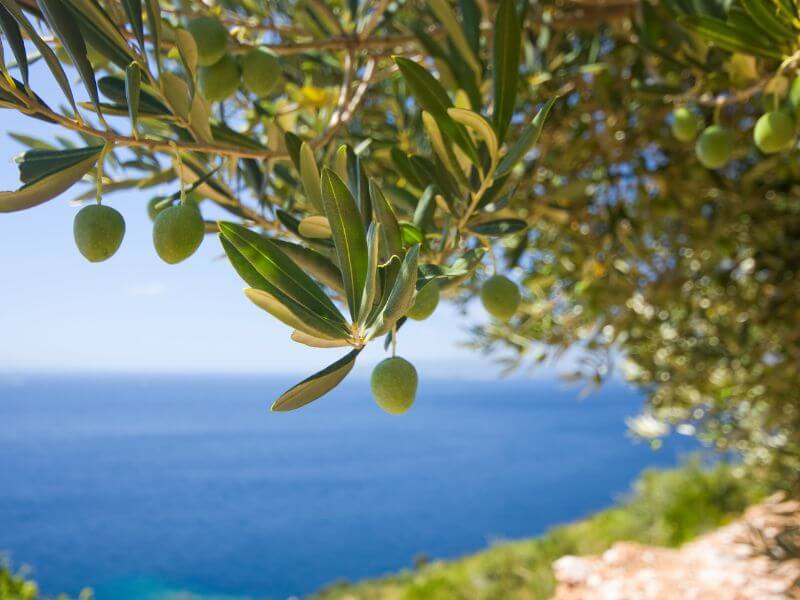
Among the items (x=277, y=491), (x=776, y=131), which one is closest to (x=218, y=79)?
(x=776, y=131)

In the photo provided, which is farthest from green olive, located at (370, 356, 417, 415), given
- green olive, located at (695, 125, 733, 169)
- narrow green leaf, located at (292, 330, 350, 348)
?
green olive, located at (695, 125, 733, 169)

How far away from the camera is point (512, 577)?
816 centimetres

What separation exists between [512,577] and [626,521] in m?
1.67

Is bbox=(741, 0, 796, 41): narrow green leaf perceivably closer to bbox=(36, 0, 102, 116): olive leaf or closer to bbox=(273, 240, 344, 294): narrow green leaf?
bbox=(273, 240, 344, 294): narrow green leaf

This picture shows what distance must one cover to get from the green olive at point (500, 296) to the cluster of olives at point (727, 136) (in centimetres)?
41

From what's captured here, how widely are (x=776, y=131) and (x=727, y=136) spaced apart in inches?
9.0

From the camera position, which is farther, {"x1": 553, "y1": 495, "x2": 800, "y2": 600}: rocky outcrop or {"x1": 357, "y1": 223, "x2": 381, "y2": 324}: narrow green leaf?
{"x1": 553, "y1": 495, "x2": 800, "y2": 600}: rocky outcrop

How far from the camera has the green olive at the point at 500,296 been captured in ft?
2.64

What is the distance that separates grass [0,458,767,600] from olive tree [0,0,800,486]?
5639mm

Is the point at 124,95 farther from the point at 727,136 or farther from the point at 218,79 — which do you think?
the point at 727,136

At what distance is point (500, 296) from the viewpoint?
2.64ft

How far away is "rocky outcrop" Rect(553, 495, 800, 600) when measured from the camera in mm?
3938

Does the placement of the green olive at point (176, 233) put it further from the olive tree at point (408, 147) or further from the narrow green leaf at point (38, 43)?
the narrow green leaf at point (38, 43)

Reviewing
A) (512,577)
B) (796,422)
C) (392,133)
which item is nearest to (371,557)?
(512,577)
